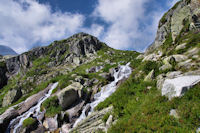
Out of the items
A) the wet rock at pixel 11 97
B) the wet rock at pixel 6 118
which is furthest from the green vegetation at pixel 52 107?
the wet rock at pixel 11 97

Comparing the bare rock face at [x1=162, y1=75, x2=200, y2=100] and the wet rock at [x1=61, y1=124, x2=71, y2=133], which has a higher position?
the bare rock face at [x1=162, y1=75, x2=200, y2=100]

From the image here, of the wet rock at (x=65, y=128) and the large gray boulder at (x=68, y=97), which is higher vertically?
the large gray boulder at (x=68, y=97)

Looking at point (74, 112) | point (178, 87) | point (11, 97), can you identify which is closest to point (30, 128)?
point (74, 112)

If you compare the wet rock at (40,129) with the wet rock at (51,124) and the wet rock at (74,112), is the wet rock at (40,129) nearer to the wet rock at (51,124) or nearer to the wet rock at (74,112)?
the wet rock at (51,124)

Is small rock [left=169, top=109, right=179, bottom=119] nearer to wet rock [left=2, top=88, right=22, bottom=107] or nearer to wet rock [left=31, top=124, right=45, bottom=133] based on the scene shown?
wet rock [left=31, top=124, right=45, bottom=133]

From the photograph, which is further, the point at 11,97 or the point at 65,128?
the point at 11,97

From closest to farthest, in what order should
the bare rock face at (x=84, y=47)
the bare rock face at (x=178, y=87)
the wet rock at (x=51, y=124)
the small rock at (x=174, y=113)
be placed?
the small rock at (x=174, y=113)
the bare rock face at (x=178, y=87)
the wet rock at (x=51, y=124)
the bare rock face at (x=84, y=47)

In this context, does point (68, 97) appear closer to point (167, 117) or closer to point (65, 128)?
point (65, 128)

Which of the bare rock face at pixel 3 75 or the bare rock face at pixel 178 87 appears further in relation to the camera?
the bare rock face at pixel 3 75

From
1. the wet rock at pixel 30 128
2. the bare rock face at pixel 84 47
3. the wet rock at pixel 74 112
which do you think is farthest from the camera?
the bare rock face at pixel 84 47

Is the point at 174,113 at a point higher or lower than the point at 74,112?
higher

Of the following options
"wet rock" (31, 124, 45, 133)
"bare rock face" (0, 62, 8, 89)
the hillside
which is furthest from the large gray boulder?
"bare rock face" (0, 62, 8, 89)

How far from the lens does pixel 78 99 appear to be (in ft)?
69.3

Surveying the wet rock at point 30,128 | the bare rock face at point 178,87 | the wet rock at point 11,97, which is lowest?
the wet rock at point 30,128
